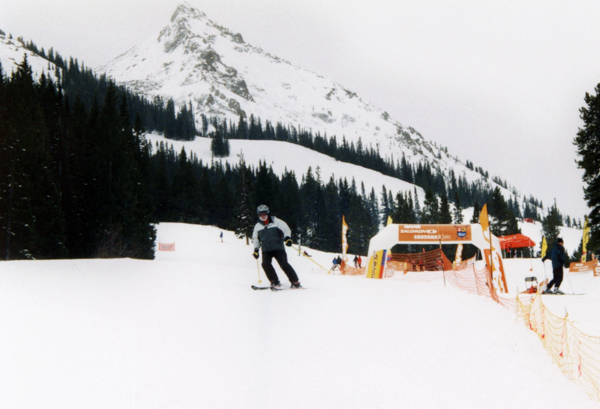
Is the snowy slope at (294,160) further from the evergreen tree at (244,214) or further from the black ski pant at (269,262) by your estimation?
the black ski pant at (269,262)

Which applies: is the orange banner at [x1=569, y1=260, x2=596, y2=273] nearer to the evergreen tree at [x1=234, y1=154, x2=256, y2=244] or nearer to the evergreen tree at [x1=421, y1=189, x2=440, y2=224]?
the evergreen tree at [x1=234, y1=154, x2=256, y2=244]

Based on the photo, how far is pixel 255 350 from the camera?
15.9 feet

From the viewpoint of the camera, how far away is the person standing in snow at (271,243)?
9.16 meters

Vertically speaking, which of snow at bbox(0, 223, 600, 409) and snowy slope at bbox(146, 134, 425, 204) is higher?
snowy slope at bbox(146, 134, 425, 204)

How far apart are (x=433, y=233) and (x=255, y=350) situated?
1553cm

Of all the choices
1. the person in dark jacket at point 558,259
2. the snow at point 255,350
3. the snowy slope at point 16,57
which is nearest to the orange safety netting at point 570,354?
the snow at point 255,350

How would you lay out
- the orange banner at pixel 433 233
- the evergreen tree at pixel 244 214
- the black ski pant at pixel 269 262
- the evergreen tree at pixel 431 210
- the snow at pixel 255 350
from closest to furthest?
the snow at pixel 255 350
the black ski pant at pixel 269 262
the orange banner at pixel 433 233
the evergreen tree at pixel 244 214
the evergreen tree at pixel 431 210

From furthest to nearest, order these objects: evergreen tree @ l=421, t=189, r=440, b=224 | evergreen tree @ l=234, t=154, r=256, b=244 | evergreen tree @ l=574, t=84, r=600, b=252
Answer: evergreen tree @ l=421, t=189, r=440, b=224 → evergreen tree @ l=234, t=154, r=256, b=244 → evergreen tree @ l=574, t=84, r=600, b=252

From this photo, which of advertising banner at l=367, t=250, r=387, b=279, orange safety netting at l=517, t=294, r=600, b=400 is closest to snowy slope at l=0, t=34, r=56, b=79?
advertising banner at l=367, t=250, r=387, b=279

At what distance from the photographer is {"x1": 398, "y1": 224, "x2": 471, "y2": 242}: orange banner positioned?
1834 cm

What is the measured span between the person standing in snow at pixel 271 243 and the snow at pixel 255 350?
2.68ft

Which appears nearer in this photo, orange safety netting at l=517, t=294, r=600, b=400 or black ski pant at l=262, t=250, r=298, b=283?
orange safety netting at l=517, t=294, r=600, b=400

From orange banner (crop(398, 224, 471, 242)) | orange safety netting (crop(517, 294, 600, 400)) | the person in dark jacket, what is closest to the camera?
orange safety netting (crop(517, 294, 600, 400))

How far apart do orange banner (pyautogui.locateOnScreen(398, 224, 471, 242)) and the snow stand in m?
10.0
